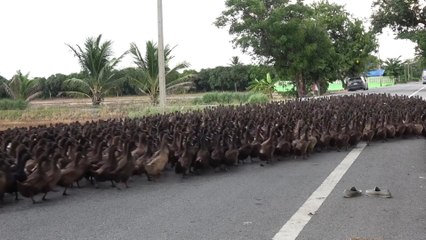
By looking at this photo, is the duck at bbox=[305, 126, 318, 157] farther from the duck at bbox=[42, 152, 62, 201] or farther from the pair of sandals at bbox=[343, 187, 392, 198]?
the duck at bbox=[42, 152, 62, 201]

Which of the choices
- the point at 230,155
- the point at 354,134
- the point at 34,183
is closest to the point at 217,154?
the point at 230,155

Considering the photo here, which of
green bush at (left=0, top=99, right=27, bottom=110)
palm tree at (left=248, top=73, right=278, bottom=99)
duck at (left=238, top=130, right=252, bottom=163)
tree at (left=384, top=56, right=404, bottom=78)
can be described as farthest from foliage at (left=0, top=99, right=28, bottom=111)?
tree at (left=384, top=56, right=404, bottom=78)

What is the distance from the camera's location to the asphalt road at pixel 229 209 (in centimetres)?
462

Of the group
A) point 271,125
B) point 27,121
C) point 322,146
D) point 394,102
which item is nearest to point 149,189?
point 271,125

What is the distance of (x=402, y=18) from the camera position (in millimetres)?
33375

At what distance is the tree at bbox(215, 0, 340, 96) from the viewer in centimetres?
2830

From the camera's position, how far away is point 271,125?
30.5 ft

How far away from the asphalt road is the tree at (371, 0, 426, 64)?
2734cm

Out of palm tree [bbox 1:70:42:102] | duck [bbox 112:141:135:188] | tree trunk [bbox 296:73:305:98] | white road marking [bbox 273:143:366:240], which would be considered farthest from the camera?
tree trunk [bbox 296:73:305:98]

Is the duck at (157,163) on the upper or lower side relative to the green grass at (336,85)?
lower

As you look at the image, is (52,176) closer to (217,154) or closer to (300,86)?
(217,154)

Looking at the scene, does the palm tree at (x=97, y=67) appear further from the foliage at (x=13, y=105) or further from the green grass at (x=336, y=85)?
the green grass at (x=336, y=85)

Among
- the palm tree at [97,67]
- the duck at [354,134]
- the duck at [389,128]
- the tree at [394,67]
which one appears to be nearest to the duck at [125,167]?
the duck at [354,134]

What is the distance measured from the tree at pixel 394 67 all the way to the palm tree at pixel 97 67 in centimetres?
8468
